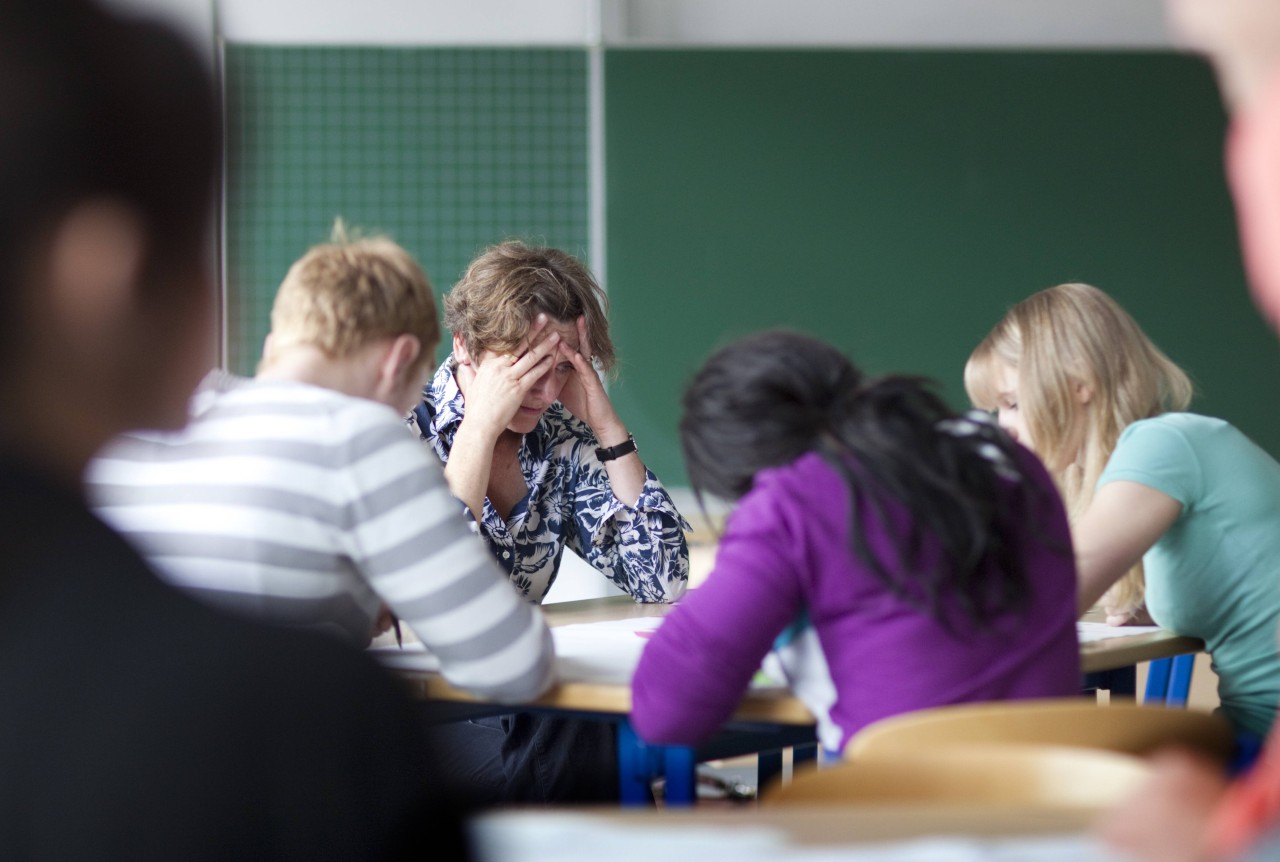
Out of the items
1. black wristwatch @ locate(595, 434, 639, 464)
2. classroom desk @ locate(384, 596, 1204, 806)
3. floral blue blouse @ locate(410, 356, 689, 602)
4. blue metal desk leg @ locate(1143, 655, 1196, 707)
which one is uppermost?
black wristwatch @ locate(595, 434, 639, 464)

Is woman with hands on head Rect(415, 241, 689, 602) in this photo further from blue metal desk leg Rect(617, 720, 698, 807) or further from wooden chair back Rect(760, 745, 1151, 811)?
wooden chair back Rect(760, 745, 1151, 811)

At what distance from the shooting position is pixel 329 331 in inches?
58.8

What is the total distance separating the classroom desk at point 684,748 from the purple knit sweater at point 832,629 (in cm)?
8

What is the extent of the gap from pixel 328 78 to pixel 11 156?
3.83 meters

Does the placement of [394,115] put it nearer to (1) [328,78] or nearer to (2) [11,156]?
(1) [328,78]

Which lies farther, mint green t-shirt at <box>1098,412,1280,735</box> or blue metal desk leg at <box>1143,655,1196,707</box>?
blue metal desk leg at <box>1143,655,1196,707</box>

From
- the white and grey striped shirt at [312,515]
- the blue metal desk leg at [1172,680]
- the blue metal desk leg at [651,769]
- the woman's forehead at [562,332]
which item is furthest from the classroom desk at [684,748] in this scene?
the woman's forehead at [562,332]

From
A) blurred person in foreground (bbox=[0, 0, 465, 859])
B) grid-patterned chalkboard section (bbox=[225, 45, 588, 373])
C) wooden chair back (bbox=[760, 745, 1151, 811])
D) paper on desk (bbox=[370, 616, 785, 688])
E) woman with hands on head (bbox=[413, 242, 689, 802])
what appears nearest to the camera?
blurred person in foreground (bbox=[0, 0, 465, 859])

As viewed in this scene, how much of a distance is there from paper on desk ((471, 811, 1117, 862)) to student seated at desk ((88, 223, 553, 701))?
0.58 meters

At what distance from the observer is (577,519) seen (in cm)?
250

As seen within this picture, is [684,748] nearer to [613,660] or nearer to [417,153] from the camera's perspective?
[613,660]

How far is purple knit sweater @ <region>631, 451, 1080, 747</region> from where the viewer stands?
55.1 inches

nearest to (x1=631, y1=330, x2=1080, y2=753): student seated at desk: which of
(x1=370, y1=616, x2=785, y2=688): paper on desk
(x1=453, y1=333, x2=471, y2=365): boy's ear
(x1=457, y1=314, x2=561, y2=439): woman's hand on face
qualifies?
(x1=370, y1=616, x2=785, y2=688): paper on desk

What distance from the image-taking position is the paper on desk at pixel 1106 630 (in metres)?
1.94
